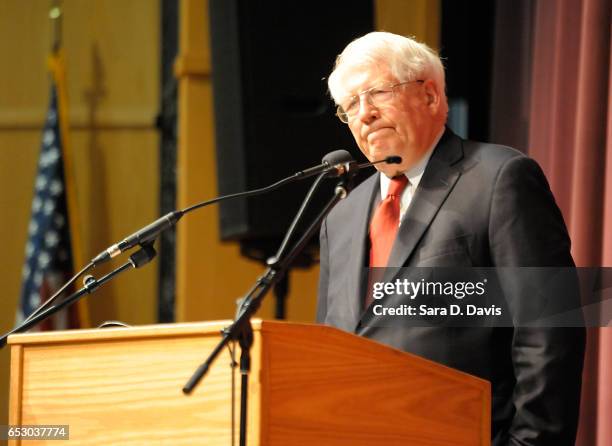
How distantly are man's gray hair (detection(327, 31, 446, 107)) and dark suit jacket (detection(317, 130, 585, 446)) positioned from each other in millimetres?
199

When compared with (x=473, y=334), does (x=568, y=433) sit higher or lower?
lower

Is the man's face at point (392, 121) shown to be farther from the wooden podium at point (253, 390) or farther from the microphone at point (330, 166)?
Result: the wooden podium at point (253, 390)

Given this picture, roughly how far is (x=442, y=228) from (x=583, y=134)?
104cm

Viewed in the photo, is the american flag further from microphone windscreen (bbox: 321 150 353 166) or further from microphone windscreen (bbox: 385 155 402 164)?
microphone windscreen (bbox: 321 150 353 166)

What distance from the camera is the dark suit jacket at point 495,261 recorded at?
2.29 metres

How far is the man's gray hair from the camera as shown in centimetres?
264

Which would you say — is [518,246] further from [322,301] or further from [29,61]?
[29,61]

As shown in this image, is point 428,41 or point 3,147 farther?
point 3,147

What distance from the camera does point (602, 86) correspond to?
331 cm

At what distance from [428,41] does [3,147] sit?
88.9 inches

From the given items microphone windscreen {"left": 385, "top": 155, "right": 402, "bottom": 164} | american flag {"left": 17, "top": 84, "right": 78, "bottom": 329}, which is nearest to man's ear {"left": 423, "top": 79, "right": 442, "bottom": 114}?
microphone windscreen {"left": 385, "top": 155, "right": 402, "bottom": 164}

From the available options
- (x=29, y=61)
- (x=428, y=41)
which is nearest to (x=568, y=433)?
(x=428, y=41)

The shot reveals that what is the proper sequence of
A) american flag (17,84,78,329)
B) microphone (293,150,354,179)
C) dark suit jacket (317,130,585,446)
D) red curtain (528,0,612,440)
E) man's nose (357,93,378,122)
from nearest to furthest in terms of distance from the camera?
microphone (293,150,354,179)
dark suit jacket (317,130,585,446)
man's nose (357,93,378,122)
red curtain (528,0,612,440)
american flag (17,84,78,329)

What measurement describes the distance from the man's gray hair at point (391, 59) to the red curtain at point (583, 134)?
76cm
